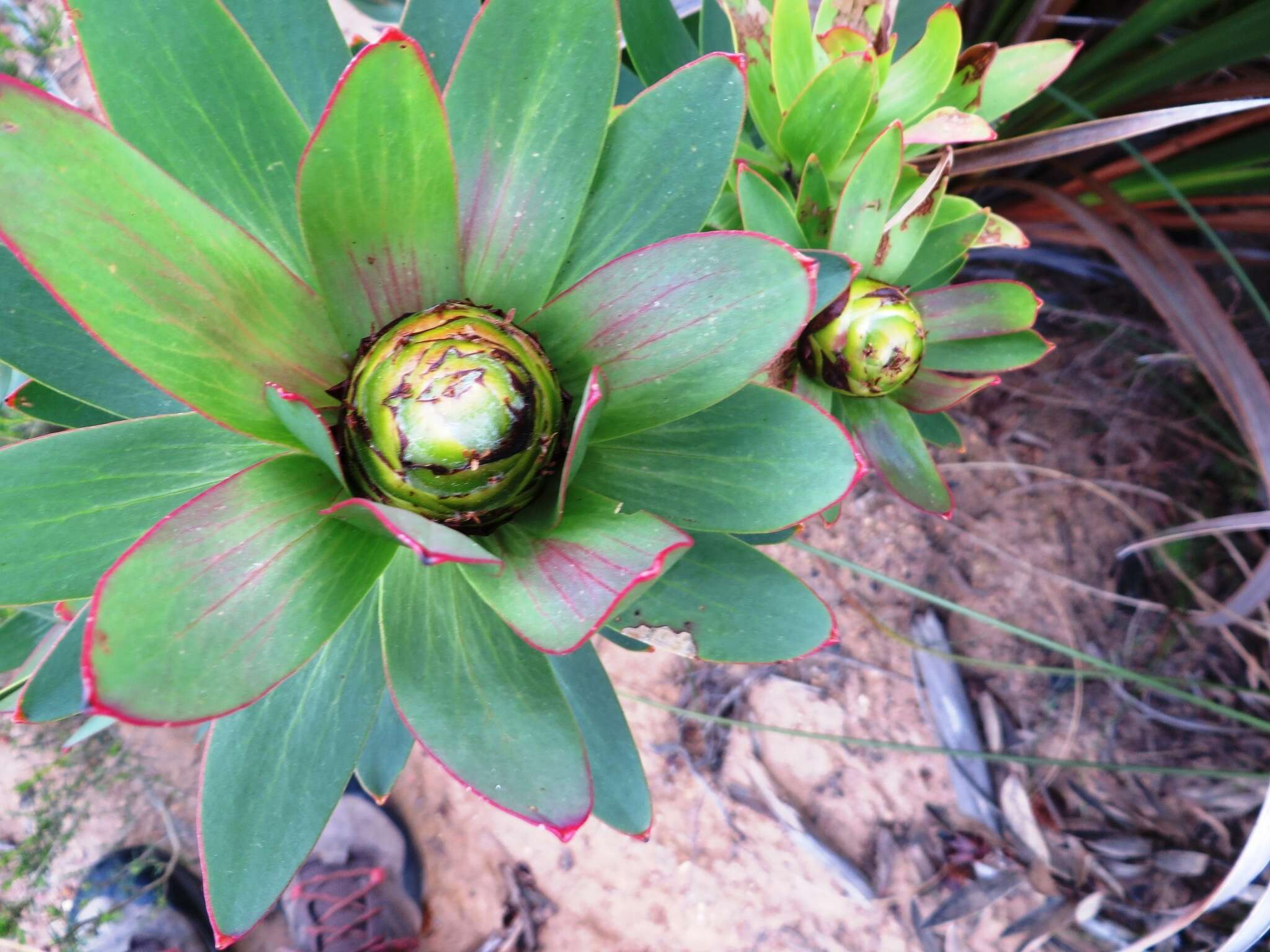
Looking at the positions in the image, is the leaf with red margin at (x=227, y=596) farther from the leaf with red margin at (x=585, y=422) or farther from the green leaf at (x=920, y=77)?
the green leaf at (x=920, y=77)

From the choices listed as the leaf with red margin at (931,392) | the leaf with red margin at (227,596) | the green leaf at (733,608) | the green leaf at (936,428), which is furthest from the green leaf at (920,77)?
the leaf with red margin at (227,596)

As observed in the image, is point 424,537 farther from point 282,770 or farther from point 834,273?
point 834,273

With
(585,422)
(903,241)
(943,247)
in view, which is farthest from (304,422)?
(943,247)

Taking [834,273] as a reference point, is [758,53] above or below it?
above

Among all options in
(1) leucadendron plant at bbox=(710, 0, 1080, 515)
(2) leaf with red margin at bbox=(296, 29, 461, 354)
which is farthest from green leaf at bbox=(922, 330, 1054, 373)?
(2) leaf with red margin at bbox=(296, 29, 461, 354)

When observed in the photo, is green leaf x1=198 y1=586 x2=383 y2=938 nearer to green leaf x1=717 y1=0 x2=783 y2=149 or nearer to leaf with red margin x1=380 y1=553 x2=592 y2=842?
leaf with red margin x1=380 y1=553 x2=592 y2=842

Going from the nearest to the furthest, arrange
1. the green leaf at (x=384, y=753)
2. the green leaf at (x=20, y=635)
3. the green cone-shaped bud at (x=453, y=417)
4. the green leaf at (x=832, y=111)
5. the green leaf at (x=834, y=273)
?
the green cone-shaped bud at (x=453, y=417) → the green leaf at (x=834, y=273) → the green leaf at (x=832, y=111) → the green leaf at (x=384, y=753) → the green leaf at (x=20, y=635)
